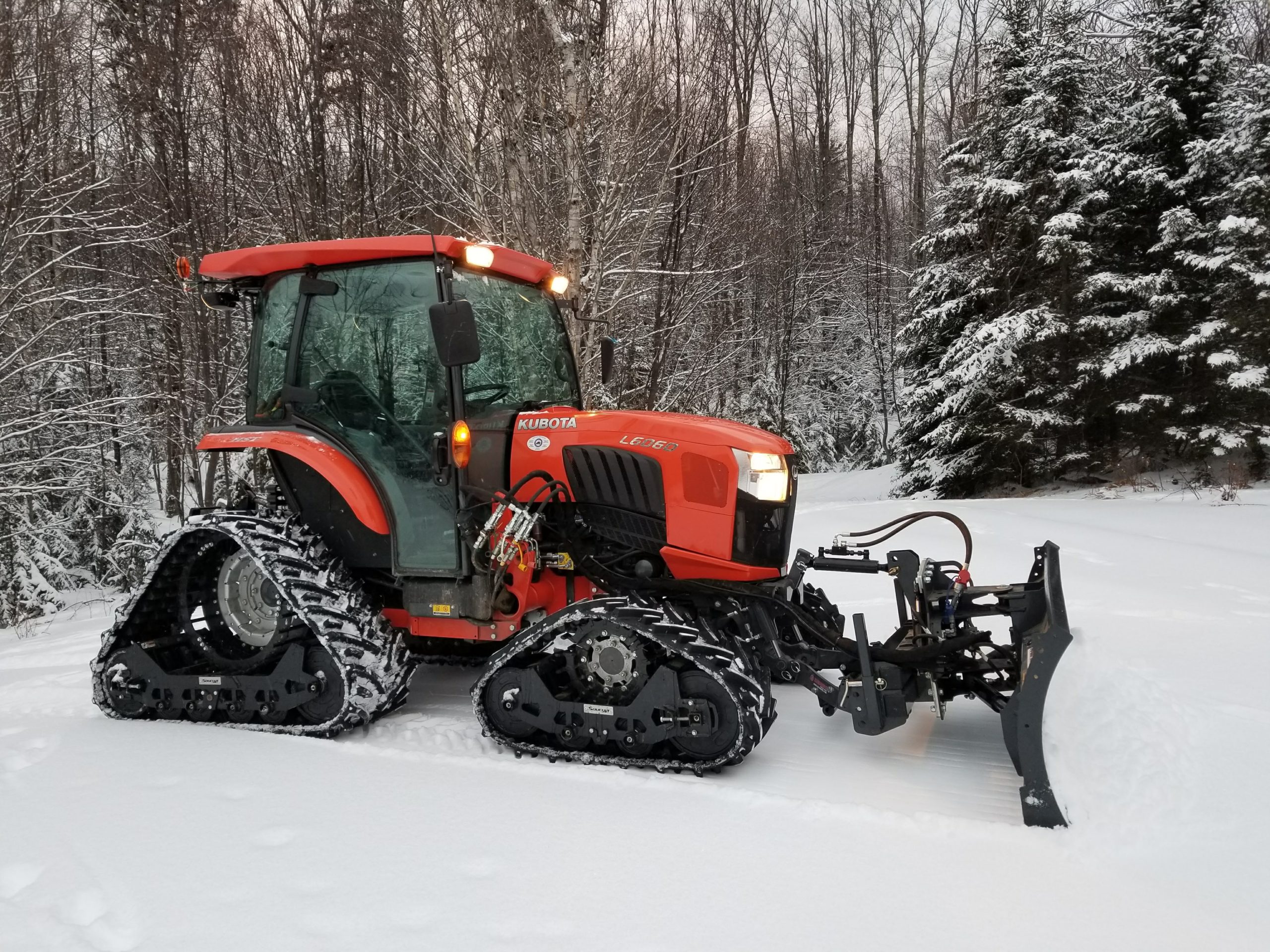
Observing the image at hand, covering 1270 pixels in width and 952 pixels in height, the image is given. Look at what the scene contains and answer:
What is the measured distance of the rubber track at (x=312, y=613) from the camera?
356cm

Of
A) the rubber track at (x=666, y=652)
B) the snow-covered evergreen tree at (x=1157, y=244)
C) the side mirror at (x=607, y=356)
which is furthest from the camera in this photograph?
the snow-covered evergreen tree at (x=1157, y=244)

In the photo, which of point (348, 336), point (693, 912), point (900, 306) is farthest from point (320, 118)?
point (900, 306)

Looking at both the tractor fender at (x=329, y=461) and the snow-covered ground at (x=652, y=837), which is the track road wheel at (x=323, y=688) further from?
the tractor fender at (x=329, y=461)

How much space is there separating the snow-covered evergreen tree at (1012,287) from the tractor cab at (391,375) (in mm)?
10752

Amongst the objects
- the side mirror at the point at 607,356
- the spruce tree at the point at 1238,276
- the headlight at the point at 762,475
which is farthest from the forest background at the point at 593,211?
the headlight at the point at 762,475

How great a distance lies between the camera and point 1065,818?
2.70 meters

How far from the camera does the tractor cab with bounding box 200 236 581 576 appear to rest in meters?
3.66

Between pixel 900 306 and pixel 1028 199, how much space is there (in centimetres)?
951

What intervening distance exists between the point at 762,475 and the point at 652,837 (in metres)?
1.43

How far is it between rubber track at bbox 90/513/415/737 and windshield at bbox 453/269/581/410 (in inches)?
38.4

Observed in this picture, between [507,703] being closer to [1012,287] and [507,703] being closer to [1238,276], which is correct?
[1012,287]

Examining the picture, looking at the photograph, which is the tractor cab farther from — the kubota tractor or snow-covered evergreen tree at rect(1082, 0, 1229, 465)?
snow-covered evergreen tree at rect(1082, 0, 1229, 465)

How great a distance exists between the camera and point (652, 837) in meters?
2.69

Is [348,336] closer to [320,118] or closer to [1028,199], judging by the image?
[320,118]
